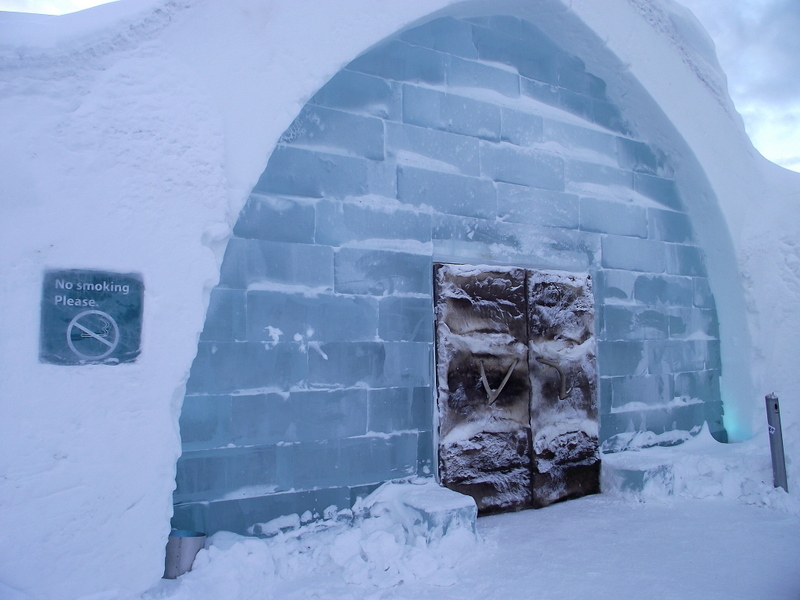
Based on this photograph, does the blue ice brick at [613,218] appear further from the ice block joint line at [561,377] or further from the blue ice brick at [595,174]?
the ice block joint line at [561,377]

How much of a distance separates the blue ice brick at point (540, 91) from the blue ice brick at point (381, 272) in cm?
158

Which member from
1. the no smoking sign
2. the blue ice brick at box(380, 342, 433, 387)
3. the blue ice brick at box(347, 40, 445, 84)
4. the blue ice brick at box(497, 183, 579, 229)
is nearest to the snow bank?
the blue ice brick at box(380, 342, 433, 387)

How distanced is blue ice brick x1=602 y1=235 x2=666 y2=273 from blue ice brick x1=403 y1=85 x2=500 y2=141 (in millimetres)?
1307

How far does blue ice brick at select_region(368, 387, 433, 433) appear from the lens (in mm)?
3283

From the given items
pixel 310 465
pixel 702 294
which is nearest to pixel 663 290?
pixel 702 294

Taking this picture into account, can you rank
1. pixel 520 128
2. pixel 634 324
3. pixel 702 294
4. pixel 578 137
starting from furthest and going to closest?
pixel 702 294 < pixel 634 324 < pixel 578 137 < pixel 520 128

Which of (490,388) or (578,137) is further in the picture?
(578,137)

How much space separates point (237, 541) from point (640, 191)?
3944mm

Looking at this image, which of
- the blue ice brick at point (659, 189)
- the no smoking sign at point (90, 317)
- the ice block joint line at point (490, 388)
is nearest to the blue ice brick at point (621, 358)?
the ice block joint line at point (490, 388)

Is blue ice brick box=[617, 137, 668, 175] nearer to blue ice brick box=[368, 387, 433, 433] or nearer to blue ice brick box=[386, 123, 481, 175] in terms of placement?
blue ice brick box=[386, 123, 481, 175]

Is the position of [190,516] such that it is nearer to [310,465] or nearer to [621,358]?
[310,465]

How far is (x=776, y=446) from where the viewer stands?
12.9 feet

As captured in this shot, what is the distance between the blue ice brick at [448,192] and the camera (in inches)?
138

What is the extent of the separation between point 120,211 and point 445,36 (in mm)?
2490
